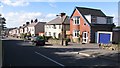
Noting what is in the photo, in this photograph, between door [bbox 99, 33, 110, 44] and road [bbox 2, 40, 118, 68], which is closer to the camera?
road [bbox 2, 40, 118, 68]

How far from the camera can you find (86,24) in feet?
172

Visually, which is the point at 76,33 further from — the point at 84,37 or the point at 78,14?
the point at 78,14

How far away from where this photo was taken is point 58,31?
241ft

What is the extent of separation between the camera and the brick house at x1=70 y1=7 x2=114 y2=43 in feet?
168

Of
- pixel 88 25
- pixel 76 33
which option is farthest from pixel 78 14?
pixel 88 25

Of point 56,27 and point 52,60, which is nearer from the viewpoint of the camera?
point 52,60

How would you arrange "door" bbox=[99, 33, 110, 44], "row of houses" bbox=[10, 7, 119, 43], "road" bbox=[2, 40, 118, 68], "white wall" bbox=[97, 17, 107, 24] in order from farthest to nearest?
"white wall" bbox=[97, 17, 107, 24] < "row of houses" bbox=[10, 7, 119, 43] < "door" bbox=[99, 33, 110, 44] < "road" bbox=[2, 40, 118, 68]

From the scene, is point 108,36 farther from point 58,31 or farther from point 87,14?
point 58,31

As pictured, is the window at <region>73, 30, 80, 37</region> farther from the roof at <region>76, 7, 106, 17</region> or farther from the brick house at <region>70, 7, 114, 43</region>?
the roof at <region>76, 7, 106, 17</region>

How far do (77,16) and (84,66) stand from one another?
1509 inches

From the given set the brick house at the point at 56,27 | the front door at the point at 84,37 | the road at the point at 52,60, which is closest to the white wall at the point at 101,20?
the front door at the point at 84,37

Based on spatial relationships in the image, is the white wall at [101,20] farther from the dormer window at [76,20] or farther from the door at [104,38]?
the door at [104,38]

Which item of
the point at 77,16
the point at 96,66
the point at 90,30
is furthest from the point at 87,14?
the point at 96,66

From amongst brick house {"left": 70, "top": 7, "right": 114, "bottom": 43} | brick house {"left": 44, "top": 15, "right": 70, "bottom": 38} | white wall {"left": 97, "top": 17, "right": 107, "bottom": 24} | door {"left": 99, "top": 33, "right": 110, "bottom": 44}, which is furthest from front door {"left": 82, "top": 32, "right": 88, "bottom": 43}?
brick house {"left": 44, "top": 15, "right": 70, "bottom": 38}
